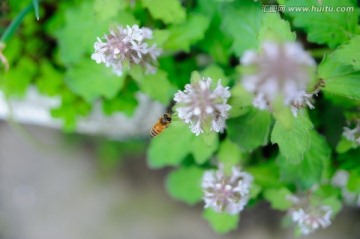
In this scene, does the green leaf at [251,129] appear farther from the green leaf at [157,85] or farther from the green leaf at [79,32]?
the green leaf at [79,32]

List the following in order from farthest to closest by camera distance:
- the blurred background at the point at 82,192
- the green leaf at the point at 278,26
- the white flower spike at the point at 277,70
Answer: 1. the blurred background at the point at 82,192
2. the green leaf at the point at 278,26
3. the white flower spike at the point at 277,70

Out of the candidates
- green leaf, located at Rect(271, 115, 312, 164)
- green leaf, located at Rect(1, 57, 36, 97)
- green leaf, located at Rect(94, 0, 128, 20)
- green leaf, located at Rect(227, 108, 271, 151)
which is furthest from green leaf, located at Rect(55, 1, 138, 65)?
green leaf, located at Rect(271, 115, 312, 164)

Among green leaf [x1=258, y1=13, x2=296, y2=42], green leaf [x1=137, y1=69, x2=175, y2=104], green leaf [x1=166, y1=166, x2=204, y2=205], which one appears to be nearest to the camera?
green leaf [x1=258, y1=13, x2=296, y2=42]

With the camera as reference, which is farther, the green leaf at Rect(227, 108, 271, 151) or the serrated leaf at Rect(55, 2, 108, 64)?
the serrated leaf at Rect(55, 2, 108, 64)

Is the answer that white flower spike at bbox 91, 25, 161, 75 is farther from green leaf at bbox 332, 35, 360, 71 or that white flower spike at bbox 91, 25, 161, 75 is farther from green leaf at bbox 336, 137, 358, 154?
green leaf at bbox 336, 137, 358, 154

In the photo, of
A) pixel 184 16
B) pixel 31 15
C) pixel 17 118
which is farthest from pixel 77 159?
pixel 184 16

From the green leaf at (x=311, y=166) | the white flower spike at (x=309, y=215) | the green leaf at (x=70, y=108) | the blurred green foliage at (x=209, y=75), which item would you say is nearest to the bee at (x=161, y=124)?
the blurred green foliage at (x=209, y=75)
